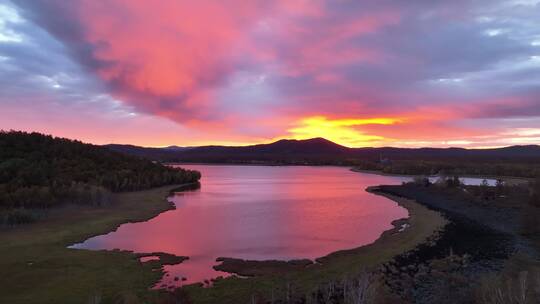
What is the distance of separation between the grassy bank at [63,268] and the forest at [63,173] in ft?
22.2

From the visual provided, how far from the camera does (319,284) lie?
2261 cm

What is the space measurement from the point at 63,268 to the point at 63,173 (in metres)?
45.6

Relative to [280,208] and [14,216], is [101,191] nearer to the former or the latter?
[14,216]

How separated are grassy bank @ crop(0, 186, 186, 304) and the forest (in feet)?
22.2

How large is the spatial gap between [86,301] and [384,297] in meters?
13.4

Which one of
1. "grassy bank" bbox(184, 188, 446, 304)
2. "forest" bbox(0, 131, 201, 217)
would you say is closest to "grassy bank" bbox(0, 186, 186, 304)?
"grassy bank" bbox(184, 188, 446, 304)

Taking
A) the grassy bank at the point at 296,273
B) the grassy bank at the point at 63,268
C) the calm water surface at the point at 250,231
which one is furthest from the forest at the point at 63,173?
the grassy bank at the point at 296,273

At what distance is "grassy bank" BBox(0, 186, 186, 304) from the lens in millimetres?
20109

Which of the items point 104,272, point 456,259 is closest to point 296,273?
point 456,259

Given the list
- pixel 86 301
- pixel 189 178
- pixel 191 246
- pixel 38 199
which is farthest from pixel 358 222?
pixel 189 178

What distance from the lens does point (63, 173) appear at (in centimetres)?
6562

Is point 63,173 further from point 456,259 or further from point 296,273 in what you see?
point 456,259

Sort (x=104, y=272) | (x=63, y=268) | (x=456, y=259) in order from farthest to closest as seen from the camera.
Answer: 1. (x=456, y=259)
2. (x=63, y=268)
3. (x=104, y=272)

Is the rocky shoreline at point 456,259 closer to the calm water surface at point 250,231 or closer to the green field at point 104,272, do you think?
the green field at point 104,272
